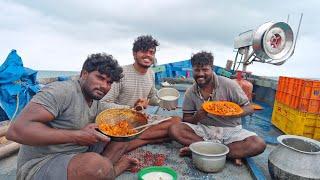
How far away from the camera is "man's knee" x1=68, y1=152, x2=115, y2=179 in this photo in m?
2.10

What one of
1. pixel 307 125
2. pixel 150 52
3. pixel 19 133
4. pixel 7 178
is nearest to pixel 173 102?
pixel 150 52

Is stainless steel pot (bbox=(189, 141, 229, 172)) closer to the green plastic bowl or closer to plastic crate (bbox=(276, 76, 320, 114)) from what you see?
the green plastic bowl

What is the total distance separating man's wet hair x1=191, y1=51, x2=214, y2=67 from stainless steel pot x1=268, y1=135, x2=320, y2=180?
45.9 inches

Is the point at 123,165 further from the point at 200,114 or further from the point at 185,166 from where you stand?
the point at 200,114

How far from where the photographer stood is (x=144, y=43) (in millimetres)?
3881

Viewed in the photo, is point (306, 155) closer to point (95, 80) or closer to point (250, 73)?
point (95, 80)

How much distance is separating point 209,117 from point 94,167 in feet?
6.01

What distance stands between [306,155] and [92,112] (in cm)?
199

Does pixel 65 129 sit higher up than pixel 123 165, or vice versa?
pixel 65 129

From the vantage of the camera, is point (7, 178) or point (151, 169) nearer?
point (151, 169)

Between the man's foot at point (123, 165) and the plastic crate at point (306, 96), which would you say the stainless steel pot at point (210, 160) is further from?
the plastic crate at point (306, 96)

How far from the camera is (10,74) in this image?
467cm

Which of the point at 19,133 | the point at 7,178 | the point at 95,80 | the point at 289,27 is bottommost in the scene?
the point at 7,178

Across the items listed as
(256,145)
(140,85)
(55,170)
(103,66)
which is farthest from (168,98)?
(55,170)
